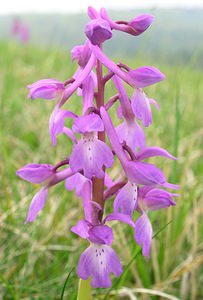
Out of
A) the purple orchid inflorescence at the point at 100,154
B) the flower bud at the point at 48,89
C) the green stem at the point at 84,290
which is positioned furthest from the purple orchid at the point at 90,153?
the green stem at the point at 84,290

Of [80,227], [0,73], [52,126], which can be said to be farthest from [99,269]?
[0,73]

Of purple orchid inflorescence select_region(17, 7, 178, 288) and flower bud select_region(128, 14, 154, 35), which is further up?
flower bud select_region(128, 14, 154, 35)

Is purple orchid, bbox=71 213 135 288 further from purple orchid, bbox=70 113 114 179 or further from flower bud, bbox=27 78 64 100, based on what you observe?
flower bud, bbox=27 78 64 100

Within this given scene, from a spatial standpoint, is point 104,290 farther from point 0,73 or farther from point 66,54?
point 66,54

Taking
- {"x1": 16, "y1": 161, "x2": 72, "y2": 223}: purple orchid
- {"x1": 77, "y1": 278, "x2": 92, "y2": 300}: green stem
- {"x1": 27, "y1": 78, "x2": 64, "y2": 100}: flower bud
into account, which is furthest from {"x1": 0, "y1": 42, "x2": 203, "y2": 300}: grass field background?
{"x1": 27, "y1": 78, "x2": 64, "y2": 100}: flower bud

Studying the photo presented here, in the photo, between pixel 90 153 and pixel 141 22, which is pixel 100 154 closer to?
pixel 90 153

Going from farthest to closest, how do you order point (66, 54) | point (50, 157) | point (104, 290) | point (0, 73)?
1. point (66, 54)
2. point (0, 73)
3. point (50, 157)
4. point (104, 290)

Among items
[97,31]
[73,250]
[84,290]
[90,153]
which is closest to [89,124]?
[90,153]
